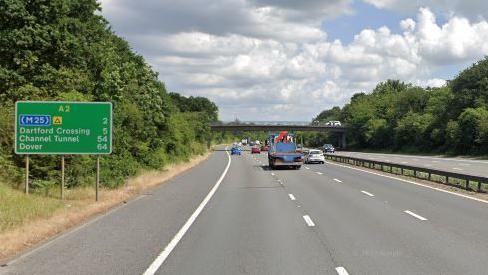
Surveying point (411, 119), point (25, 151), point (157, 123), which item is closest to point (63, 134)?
point (25, 151)

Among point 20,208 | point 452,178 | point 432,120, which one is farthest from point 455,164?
point 432,120

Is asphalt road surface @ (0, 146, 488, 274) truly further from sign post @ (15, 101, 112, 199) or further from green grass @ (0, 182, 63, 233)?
sign post @ (15, 101, 112, 199)

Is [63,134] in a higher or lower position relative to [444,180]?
higher

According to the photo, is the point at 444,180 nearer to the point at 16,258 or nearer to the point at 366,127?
the point at 16,258

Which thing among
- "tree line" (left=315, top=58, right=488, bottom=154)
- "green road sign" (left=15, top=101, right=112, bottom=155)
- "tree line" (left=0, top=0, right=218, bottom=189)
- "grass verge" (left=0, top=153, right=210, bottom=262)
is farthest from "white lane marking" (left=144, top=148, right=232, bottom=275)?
"tree line" (left=315, top=58, right=488, bottom=154)

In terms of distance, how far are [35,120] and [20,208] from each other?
5.07 m

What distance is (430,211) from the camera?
17.0m

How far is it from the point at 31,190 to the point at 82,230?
829 centimetres

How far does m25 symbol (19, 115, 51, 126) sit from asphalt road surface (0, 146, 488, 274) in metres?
4.03

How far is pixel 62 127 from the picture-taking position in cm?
2027

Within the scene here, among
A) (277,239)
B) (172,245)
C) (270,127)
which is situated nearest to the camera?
(172,245)

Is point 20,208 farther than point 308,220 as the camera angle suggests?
Yes

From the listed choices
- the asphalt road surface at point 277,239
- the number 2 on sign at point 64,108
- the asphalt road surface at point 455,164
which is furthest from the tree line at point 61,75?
the asphalt road surface at point 455,164

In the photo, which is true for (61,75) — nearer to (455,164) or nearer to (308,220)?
(308,220)
